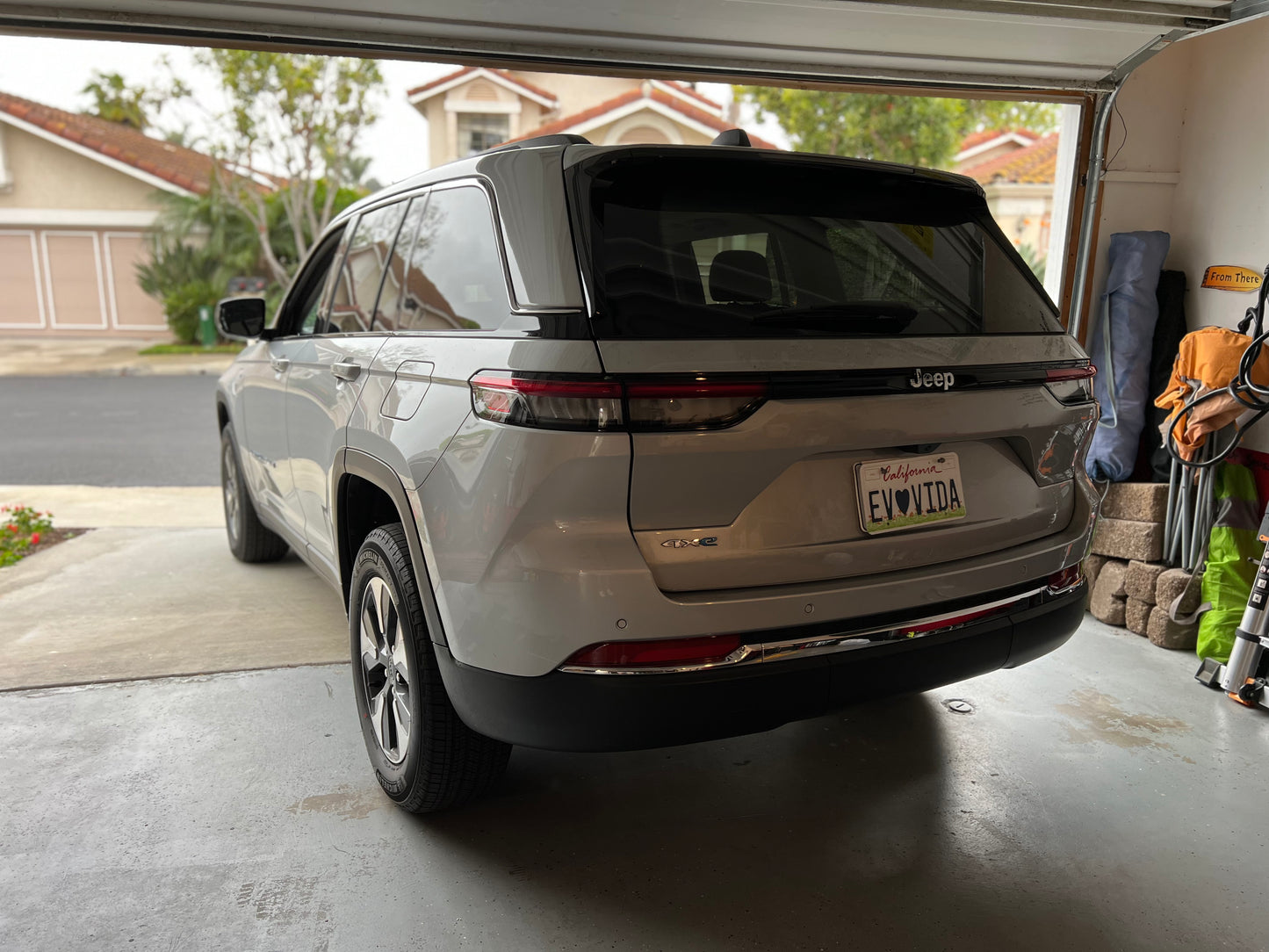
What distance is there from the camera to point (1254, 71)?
413cm

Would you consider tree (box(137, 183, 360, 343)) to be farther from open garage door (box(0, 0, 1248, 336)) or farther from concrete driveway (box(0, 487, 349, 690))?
open garage door (box(0, 0, 1248, 336))

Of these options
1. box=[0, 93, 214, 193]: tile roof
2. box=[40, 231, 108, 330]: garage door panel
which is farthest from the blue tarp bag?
box=[40, 231, 108, 330]: garage door panel

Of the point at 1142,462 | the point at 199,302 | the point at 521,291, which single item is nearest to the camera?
the point at 521,291

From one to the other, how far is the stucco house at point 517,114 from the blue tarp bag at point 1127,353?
17303 millimetres

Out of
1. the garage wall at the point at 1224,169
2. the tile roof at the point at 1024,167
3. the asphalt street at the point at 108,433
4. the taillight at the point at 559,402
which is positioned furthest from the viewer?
the tile roof at the point at 1024,167

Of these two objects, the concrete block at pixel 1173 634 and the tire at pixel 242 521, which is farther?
the tire at pixel 242 521

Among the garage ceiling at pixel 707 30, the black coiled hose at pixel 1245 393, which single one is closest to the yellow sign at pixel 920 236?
the garage ceiling at pixel 707 30

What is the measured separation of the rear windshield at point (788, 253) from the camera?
202 centimetres

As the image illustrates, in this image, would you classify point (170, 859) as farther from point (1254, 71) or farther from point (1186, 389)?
point (1254, 71)

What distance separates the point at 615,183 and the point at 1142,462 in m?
3.48

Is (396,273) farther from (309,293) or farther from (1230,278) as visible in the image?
(1230,278)

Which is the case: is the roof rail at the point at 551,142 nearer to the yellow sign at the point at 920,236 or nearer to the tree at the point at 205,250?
the yellow sign at the point at 920,236

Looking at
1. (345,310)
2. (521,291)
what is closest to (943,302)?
(521,291)

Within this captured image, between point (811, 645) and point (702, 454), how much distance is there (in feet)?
1.67
